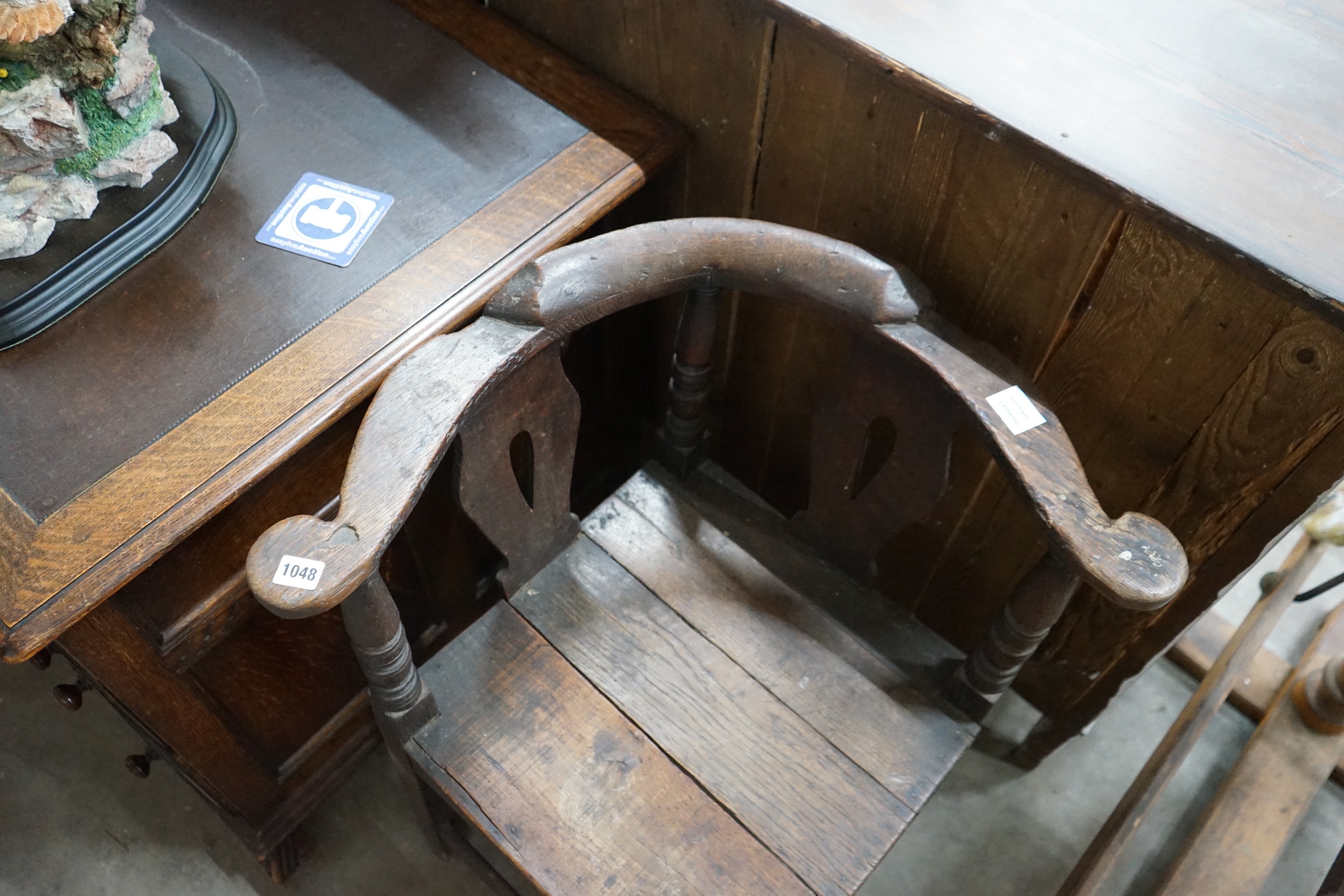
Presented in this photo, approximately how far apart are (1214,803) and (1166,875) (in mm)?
119

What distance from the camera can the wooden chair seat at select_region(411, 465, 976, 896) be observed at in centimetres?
100

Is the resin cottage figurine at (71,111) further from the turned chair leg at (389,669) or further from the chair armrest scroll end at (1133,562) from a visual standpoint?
the chair armrest scroll end at (1133,562)

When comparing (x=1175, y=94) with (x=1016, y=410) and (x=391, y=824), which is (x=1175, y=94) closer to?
(x=1016, y=410)

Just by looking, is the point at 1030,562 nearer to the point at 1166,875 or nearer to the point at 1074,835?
the point at 1166,875

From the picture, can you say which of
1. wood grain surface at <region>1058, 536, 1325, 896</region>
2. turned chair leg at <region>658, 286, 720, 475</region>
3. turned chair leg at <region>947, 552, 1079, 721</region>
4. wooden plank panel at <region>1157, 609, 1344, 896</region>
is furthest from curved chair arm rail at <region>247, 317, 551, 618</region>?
wooden plank panel at <region>1157, 609, 1344, 896</region>

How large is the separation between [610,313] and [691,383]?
221mm

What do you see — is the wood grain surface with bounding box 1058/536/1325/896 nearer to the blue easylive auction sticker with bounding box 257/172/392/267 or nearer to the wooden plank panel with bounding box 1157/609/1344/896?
the wooden plank panel with bounding box 1157/609/1344/896

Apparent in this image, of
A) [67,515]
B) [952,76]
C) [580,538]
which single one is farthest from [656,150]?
[67,515]

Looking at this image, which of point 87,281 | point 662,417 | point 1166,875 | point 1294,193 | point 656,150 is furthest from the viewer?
point 662,417

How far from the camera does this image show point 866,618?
119 cm

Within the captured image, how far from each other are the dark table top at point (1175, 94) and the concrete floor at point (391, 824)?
1038 mm

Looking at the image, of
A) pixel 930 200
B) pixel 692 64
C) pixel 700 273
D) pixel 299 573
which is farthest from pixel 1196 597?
pixel 299 573

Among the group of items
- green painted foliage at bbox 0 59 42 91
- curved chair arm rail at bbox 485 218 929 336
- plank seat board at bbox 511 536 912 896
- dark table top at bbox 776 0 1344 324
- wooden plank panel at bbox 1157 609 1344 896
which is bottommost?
wooden plank panel at bbox 1157 609 1344 896

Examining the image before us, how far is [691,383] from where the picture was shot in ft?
3.82
